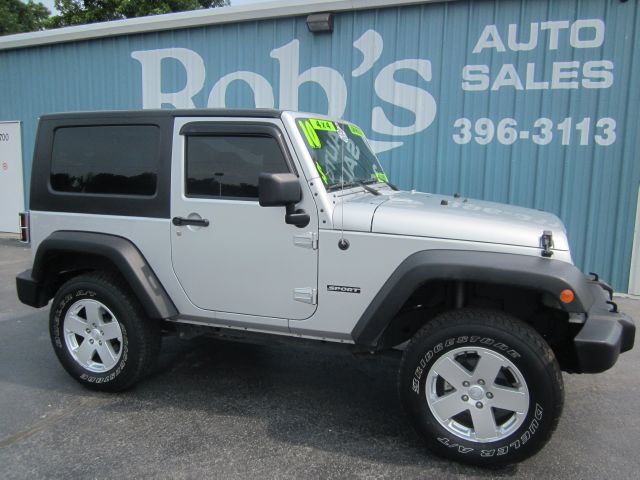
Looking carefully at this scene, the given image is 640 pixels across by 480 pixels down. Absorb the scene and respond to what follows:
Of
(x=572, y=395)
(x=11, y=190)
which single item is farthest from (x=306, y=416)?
(x=11, y=190)

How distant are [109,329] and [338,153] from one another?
209 centimetres

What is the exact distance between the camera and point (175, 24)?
8.66 m

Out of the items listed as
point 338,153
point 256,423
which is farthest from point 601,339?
point 256,423

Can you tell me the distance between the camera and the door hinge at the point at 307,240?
3227mm

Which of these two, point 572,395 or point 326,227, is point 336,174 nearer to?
point 326,227

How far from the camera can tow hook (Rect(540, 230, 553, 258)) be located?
9.26 feet

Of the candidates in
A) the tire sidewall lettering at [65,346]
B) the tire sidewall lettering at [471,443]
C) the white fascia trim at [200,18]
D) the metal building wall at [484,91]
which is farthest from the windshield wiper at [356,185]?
the white fascia trim at [200,18]

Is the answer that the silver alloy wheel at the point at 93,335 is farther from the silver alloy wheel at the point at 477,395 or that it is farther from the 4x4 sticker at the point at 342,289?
the silver alloy wheel at the point at 477,395

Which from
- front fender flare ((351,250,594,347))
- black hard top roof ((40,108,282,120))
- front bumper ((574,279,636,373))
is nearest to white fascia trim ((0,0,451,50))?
black hard top roof ((40,108,282,120))

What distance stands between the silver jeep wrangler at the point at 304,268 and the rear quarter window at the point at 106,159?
1 cm

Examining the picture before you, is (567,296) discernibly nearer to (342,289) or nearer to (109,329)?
(342,289)

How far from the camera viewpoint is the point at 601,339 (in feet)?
8.99

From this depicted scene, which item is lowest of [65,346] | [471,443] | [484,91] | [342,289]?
[471,443]

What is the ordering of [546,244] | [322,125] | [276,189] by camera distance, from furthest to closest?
1. [322,125]
2. [276,189]
3. [546,244]
